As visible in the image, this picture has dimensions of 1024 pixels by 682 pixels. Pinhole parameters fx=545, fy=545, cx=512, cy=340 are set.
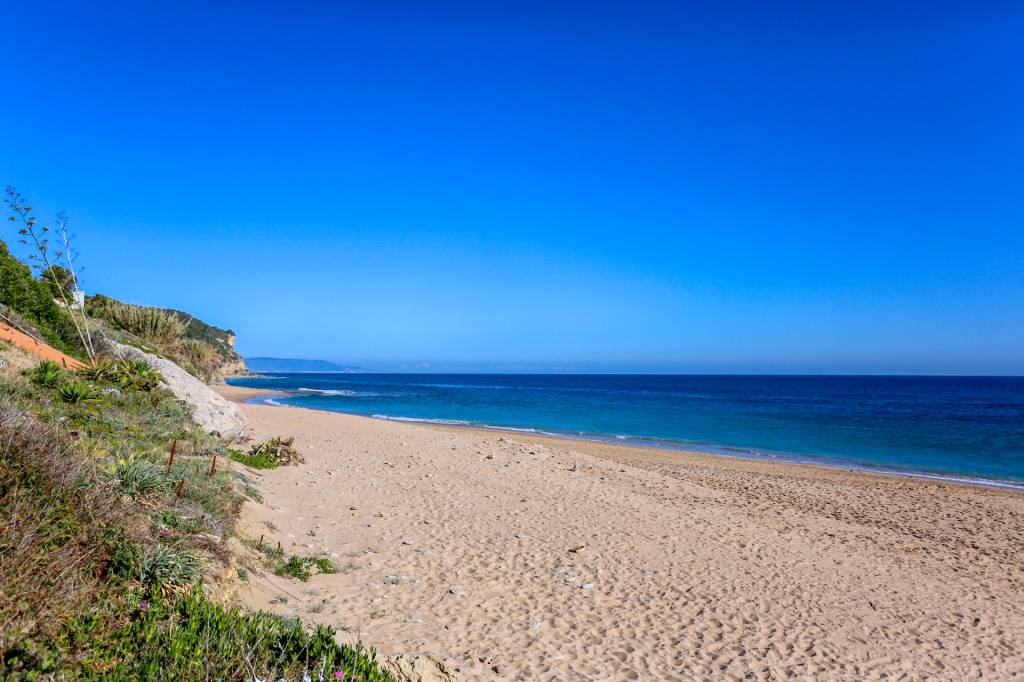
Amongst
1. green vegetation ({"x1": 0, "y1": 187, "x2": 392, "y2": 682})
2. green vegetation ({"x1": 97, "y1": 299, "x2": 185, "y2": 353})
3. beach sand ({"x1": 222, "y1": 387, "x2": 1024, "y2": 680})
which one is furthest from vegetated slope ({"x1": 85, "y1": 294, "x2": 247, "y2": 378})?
green vegetation ({"x1": 0, "y1": 187, "x2": 392, "y2": 682})

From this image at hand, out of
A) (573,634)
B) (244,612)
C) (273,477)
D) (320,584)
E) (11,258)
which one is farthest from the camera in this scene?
(11,258)

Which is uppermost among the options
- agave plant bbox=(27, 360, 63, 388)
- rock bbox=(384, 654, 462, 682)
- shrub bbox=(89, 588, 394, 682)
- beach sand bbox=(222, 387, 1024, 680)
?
agave plant bbox=(27, 360, 63, 388)

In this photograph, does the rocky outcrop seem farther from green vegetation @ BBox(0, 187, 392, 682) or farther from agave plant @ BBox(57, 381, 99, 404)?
green vegetation @ BBox(0, 187, 392, 682)

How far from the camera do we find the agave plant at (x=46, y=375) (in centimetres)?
786

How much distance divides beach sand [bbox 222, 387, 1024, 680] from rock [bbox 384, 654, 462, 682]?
0.27m

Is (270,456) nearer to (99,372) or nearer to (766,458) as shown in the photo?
(99,372)

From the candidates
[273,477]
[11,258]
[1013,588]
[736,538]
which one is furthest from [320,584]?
[11,258]

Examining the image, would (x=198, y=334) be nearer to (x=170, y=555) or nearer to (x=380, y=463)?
(x=380, y=463)

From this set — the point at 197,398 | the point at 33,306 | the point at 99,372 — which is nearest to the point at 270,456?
the point at 197,398

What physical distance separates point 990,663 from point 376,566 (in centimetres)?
731

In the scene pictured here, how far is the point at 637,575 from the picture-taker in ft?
25.3

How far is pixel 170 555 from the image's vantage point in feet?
13.4

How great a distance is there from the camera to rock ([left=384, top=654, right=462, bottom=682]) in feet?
14.3

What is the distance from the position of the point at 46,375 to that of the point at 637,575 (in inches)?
355
